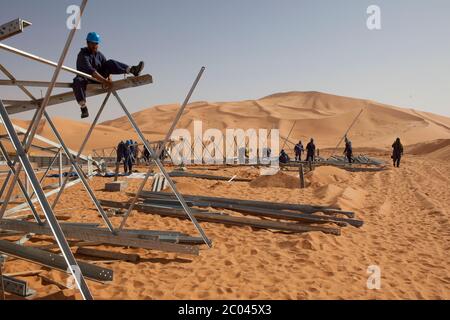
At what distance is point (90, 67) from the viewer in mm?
4562

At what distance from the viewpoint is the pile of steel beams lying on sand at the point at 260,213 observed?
274 inches

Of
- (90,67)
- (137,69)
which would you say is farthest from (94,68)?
(137,69)

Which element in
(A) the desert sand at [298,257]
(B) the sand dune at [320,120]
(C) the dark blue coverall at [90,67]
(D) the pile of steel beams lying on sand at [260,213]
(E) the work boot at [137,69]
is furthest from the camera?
(B) the sand dune at [320,120]

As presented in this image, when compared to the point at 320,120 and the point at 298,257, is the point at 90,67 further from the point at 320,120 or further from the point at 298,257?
the point at 320,120

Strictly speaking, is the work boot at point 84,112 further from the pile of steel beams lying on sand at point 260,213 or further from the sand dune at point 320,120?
the sand dune at point 320,120

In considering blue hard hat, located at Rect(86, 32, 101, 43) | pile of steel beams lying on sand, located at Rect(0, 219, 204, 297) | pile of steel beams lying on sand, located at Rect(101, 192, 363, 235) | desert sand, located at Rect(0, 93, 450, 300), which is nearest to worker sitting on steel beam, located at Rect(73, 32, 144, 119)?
blue hard hat, located at Rect(86, 32, 101, 43)

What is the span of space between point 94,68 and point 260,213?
15.8 feet

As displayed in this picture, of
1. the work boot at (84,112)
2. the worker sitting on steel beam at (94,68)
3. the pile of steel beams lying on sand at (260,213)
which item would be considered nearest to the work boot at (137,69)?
the worker sitting on steel beam at (94,68)

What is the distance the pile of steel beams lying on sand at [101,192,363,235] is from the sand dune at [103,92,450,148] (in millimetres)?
39558

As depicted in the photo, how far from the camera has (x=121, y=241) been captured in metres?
5.15

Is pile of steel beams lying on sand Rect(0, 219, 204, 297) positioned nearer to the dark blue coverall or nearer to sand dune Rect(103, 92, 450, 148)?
the dark blue coverall

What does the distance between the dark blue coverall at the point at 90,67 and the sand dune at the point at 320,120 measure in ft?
143

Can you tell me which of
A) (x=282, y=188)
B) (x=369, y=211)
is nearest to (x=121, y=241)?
(x=369, y=211)

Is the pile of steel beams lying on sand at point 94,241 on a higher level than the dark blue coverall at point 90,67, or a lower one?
lower
